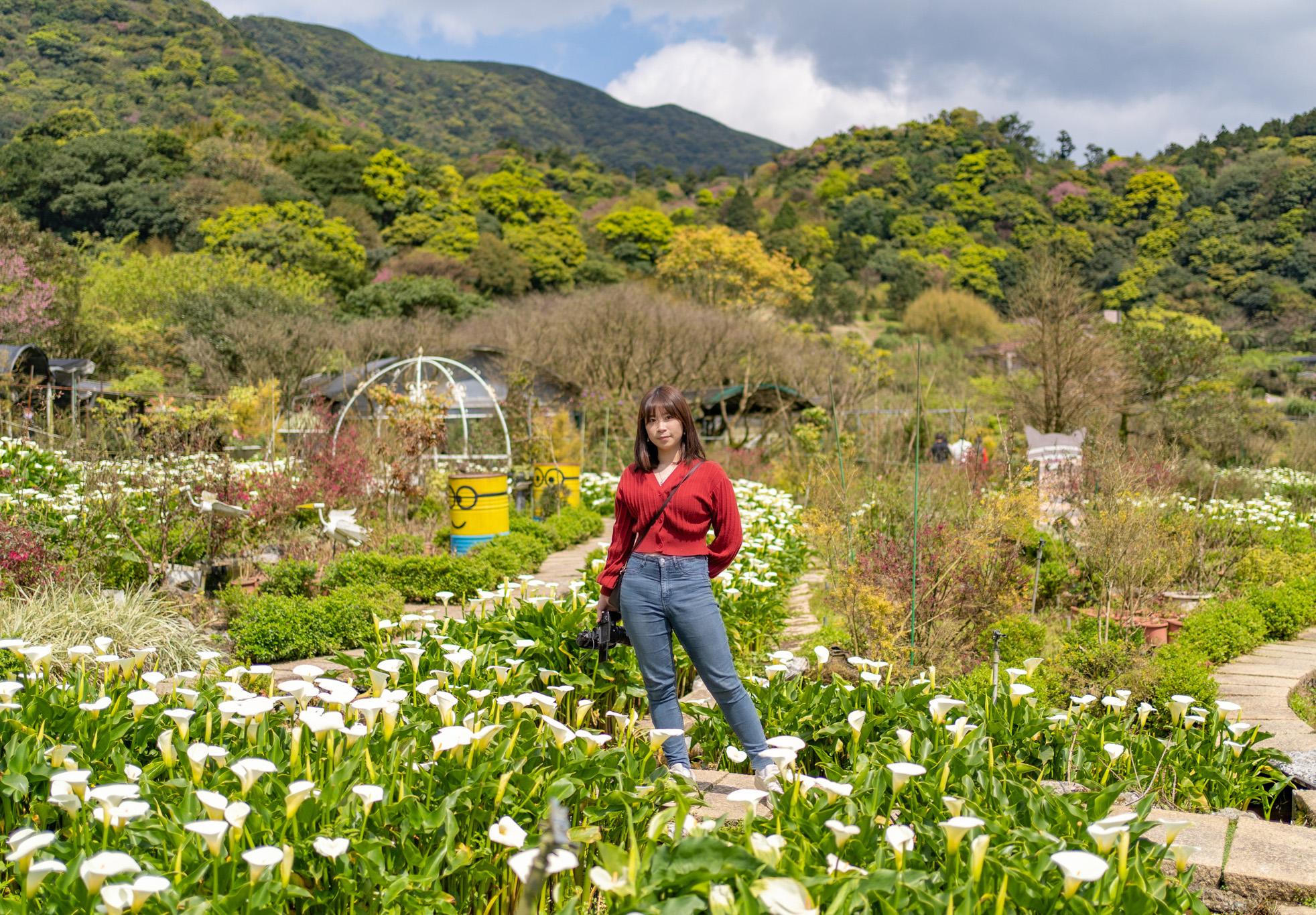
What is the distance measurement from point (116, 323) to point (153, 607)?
19.0m

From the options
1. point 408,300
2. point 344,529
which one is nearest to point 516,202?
point 408,300

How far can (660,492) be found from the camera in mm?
3314

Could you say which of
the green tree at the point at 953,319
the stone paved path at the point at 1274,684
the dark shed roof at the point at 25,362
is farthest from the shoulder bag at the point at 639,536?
the green tree at the point at 953,319

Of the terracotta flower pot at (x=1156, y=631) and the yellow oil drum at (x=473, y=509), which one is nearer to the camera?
the terracotta flower pot at (x=1156, y=631)

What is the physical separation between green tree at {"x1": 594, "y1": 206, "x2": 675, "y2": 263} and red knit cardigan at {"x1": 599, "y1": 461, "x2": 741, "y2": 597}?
4149cm

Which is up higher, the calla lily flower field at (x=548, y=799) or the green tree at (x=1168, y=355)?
the green tree at (x=1168, y=355)

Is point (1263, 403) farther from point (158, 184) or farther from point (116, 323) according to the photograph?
point (158, 184)

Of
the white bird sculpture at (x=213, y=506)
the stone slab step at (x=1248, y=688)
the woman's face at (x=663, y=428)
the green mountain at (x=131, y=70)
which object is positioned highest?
the green mountain at (x=131, y=70)

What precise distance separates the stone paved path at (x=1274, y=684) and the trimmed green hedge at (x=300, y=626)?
4.40 meters

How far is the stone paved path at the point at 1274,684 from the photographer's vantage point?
13.7 feet

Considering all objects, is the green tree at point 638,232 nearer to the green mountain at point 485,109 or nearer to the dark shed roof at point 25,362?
the green mountain at point 485,109

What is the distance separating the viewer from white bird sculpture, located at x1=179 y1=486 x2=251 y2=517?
6.09 m

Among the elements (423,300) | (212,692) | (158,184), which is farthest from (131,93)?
(212,692)

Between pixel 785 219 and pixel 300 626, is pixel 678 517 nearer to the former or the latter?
pixel 300 626
